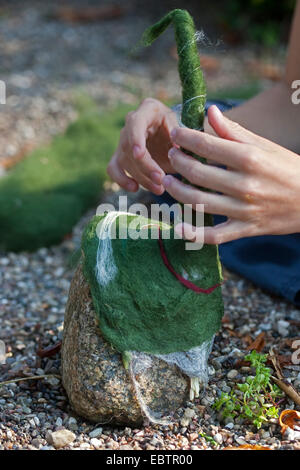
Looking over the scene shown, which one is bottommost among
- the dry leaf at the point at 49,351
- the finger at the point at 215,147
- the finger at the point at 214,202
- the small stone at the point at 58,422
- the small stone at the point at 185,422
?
the small stone at the point at 58,422

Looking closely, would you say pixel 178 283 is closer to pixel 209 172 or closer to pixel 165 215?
pixel 209 172

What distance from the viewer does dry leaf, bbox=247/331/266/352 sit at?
4.67 feet

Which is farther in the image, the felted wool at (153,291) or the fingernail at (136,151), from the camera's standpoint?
the fingernail at (136,151)

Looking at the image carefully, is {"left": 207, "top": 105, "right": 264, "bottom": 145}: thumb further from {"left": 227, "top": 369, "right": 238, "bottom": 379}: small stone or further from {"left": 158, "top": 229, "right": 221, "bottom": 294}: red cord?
{"left": 227, "top": 369, "right": 238, "bottom": 379}: small stone

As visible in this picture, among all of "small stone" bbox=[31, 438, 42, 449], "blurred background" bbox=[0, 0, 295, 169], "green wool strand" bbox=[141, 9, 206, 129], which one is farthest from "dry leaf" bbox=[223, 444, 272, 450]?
"blurred background" bbox=[0, 0, 295, 169]

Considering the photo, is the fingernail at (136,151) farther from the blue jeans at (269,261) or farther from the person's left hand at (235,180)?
the blue jeans at (269,261)

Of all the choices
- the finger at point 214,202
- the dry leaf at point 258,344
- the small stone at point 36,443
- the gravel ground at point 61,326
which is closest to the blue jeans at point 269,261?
the gravel ground at point 61,326

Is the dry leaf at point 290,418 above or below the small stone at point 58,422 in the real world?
above

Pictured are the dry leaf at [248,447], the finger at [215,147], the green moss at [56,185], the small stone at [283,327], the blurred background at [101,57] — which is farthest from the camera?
the blurred background at [101,57]

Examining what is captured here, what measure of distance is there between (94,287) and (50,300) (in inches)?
24.8

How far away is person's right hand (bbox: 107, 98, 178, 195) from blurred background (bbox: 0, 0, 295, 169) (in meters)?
1.27

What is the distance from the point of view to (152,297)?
3.75 feet

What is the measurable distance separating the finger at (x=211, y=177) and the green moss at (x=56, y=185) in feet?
3.87

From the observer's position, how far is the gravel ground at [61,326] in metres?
1.18
